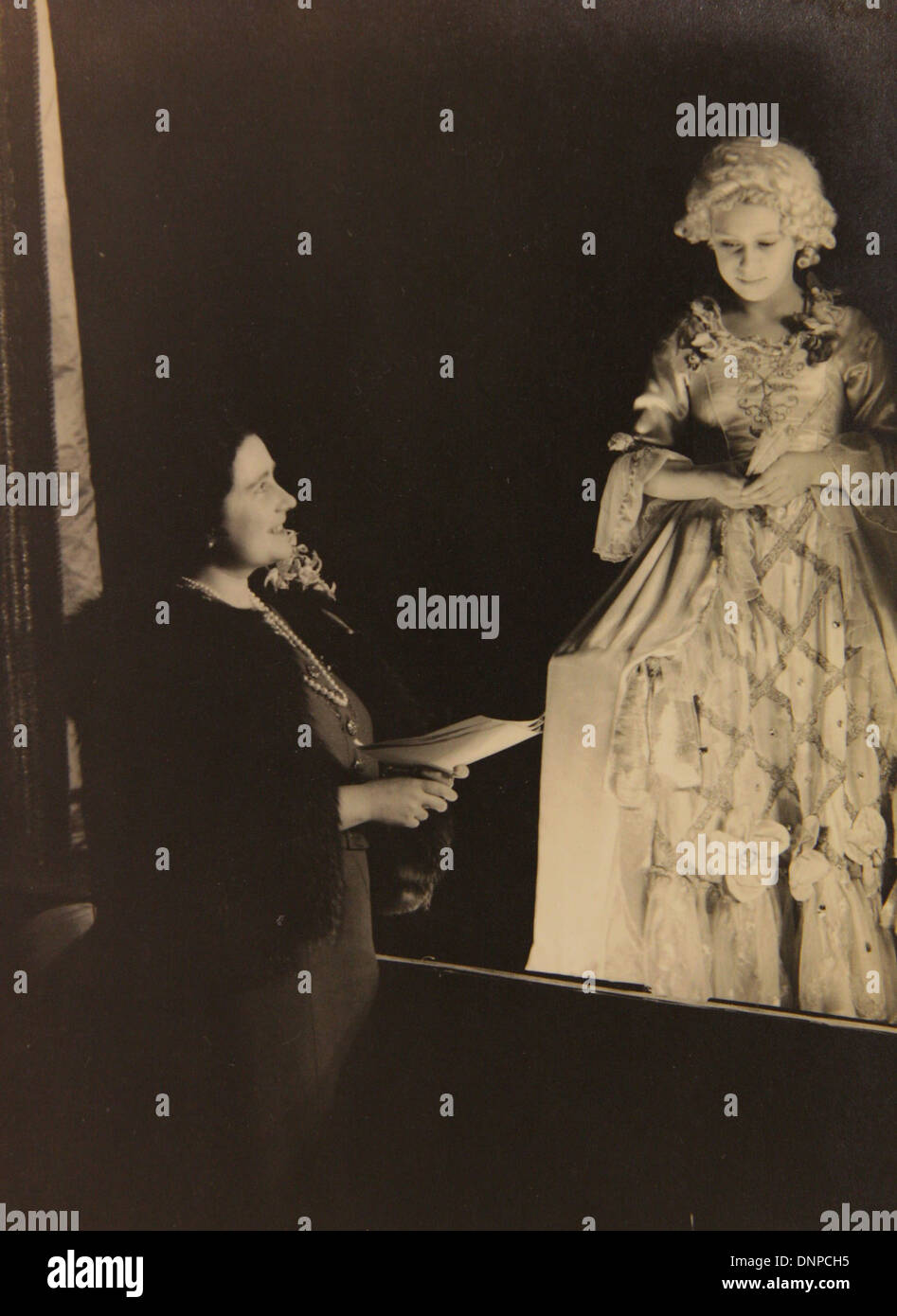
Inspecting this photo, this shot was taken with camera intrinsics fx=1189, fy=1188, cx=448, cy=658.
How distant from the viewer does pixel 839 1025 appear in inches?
88.8

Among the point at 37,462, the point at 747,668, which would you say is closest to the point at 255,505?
the point at 37,462

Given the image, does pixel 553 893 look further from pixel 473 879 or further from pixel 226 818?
pixel 226 818

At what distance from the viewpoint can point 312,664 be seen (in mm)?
2344

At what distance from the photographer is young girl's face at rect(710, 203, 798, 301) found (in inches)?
90.2

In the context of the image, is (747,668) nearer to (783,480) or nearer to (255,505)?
(783,480)

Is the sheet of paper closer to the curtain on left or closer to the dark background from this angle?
the dark background

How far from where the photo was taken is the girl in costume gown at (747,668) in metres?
2.26

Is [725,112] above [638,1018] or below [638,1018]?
above

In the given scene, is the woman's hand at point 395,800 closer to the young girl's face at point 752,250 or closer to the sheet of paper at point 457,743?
the sheet of paper at point 457,743

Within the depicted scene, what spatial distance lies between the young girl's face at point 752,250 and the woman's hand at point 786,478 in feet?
1.05

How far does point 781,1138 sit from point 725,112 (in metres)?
1.98

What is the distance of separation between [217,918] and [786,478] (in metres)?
1.40

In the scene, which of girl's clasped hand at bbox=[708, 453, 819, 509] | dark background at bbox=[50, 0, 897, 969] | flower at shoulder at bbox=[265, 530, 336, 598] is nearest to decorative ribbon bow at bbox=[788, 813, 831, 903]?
dark background at bbox=[50, 0, 897, 969]
